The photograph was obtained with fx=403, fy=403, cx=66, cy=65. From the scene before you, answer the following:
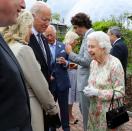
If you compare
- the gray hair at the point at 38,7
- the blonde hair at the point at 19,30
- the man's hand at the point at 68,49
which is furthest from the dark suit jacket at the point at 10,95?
the man's hand at the point at 68,49

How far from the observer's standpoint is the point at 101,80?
4855 mm

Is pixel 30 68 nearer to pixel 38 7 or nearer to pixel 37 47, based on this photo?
pixel 37 47

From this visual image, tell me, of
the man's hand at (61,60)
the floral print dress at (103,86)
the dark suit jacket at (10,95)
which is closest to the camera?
the dark suit jacket at (10,95)

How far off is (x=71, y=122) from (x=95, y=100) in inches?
151

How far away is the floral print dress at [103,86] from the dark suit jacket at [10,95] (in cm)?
249

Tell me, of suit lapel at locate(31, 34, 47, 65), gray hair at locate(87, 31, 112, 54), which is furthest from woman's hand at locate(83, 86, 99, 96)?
suit lapel at locate(31, 34, 47, 65)

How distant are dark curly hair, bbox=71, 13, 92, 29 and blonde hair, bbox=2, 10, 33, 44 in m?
2.47

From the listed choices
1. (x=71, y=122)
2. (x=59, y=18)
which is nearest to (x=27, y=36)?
(x=71, y=122)

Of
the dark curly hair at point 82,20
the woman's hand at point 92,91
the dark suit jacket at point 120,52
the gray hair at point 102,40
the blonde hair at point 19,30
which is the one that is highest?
the blonde hair at point 19,30

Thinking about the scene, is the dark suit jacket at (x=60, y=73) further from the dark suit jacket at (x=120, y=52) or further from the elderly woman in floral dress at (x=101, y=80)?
the dark suit jacket at (x=120, y=52)

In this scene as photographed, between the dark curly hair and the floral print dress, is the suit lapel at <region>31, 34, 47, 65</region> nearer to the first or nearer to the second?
the floral print dress

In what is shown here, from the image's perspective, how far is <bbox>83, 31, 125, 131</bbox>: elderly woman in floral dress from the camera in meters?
4.79

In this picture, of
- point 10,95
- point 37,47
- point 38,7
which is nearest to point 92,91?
point 37,47

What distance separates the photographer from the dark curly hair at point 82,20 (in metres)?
6.38
